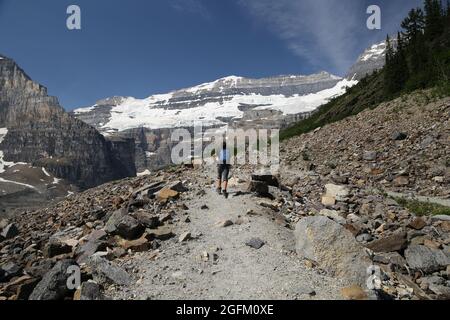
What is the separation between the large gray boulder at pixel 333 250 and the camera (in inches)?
384

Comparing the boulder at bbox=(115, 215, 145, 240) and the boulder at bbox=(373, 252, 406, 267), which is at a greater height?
the boulder at bbox=(115, 215, 145, 240)

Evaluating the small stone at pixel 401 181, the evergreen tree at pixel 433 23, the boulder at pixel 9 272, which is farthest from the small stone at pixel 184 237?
the evergreen tree at pixel 433 23

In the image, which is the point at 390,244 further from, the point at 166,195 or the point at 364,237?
the point at 166,195

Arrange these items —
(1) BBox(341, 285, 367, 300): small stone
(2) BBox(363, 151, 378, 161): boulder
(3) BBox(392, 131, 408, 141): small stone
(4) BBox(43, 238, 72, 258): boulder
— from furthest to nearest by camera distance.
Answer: (3) BBox(392, 131, 408, 141): small stone, (2) BBox(363, 151, 378, 161): boulder, (4) BBox(43, 238, 72, 258): boulder, (1) BBox(341, 285, 367, 300): small stone

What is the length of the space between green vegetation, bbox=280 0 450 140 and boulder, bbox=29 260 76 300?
1326 inches

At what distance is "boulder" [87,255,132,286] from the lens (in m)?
10.0

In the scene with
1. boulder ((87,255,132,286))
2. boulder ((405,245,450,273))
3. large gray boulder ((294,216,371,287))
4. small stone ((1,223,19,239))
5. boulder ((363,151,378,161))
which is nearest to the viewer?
large gray boulder ((294,216,371,287))

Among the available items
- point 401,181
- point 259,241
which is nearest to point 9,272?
point 259,241

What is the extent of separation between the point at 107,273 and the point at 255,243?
4537 millimetres

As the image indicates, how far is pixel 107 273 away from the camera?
10234 mm

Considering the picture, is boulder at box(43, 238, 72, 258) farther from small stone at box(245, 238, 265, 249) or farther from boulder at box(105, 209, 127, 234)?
small stone at box(245, 238, 265, 249)

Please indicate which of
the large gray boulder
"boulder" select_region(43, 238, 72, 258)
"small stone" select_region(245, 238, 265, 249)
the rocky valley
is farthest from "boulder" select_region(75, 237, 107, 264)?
the large gray boulder

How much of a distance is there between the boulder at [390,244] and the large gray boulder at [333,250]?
2.44 m
